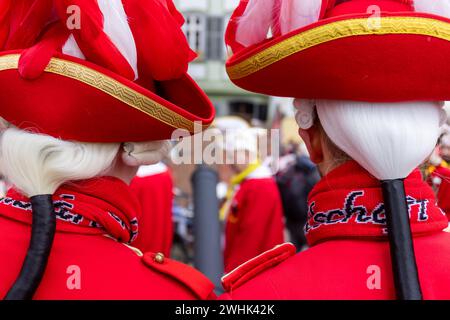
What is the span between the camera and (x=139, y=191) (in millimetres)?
5133

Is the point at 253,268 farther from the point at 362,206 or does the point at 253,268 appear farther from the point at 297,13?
the point at 297,13

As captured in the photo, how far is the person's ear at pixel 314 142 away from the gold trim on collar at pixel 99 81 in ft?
1.33

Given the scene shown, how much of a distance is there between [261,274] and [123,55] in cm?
70

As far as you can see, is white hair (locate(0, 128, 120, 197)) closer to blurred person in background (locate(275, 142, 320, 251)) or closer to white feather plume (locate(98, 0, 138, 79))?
white feather plume (locate(98, 0, 138, 79))

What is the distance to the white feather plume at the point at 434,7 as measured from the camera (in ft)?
5.75

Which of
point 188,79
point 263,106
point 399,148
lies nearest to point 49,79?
point 188,79

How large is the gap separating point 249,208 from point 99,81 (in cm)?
405

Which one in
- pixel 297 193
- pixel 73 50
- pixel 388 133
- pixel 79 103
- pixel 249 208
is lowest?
pixel 388 133

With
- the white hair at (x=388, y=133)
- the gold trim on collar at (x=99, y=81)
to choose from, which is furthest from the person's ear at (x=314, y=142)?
the gold trim on collar at (x=99, y=81)

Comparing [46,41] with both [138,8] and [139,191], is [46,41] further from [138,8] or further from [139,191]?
[139,191]

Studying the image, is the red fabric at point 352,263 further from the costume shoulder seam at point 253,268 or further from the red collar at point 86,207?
the red collar at point 86,207

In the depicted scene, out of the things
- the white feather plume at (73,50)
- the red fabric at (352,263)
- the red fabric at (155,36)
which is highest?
the red fabric at (155,36)

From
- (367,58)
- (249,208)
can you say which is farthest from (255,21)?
(249,208)

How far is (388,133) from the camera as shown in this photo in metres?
1.69
